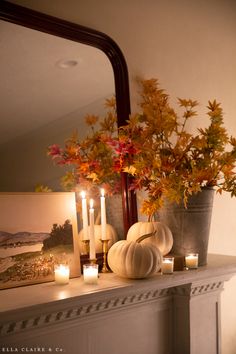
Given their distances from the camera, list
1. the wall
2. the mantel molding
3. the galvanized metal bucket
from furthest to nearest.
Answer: the wall
the galvanized metal bucket
the mantel molding

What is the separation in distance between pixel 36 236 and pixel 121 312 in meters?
0.42

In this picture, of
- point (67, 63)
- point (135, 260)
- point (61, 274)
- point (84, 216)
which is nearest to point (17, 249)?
point (61, 274)

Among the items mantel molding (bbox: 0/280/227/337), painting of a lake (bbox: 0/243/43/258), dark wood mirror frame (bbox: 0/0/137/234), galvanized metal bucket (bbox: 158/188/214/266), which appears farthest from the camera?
galvanized metal bucket (bbox: 158/188/214/266)

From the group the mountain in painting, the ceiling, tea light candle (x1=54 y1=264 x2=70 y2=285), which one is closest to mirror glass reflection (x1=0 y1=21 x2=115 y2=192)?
the ceiling

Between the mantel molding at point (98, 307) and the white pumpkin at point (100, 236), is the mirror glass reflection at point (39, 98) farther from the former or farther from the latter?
the mantel molding at point (98, 307)

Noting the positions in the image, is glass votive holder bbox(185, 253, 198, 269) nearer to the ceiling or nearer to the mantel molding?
the mantel molding

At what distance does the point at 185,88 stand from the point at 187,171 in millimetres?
694

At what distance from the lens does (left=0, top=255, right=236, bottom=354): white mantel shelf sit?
3.60 ft

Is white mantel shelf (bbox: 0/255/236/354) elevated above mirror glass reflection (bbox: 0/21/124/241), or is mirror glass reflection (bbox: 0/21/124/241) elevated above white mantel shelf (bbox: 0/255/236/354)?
mirror glass reflection (bbox: 0/21/124/241)

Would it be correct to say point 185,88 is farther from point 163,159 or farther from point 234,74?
point 163,159

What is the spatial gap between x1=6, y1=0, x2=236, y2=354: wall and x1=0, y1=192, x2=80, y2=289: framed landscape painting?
2.02 ft

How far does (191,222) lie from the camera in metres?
1.47

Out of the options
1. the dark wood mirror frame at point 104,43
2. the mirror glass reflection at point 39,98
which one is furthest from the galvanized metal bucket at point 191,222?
the mirror glass reflection at point 39,98

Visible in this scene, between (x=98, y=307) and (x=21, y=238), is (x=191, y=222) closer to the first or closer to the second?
(x=98, y=307)
